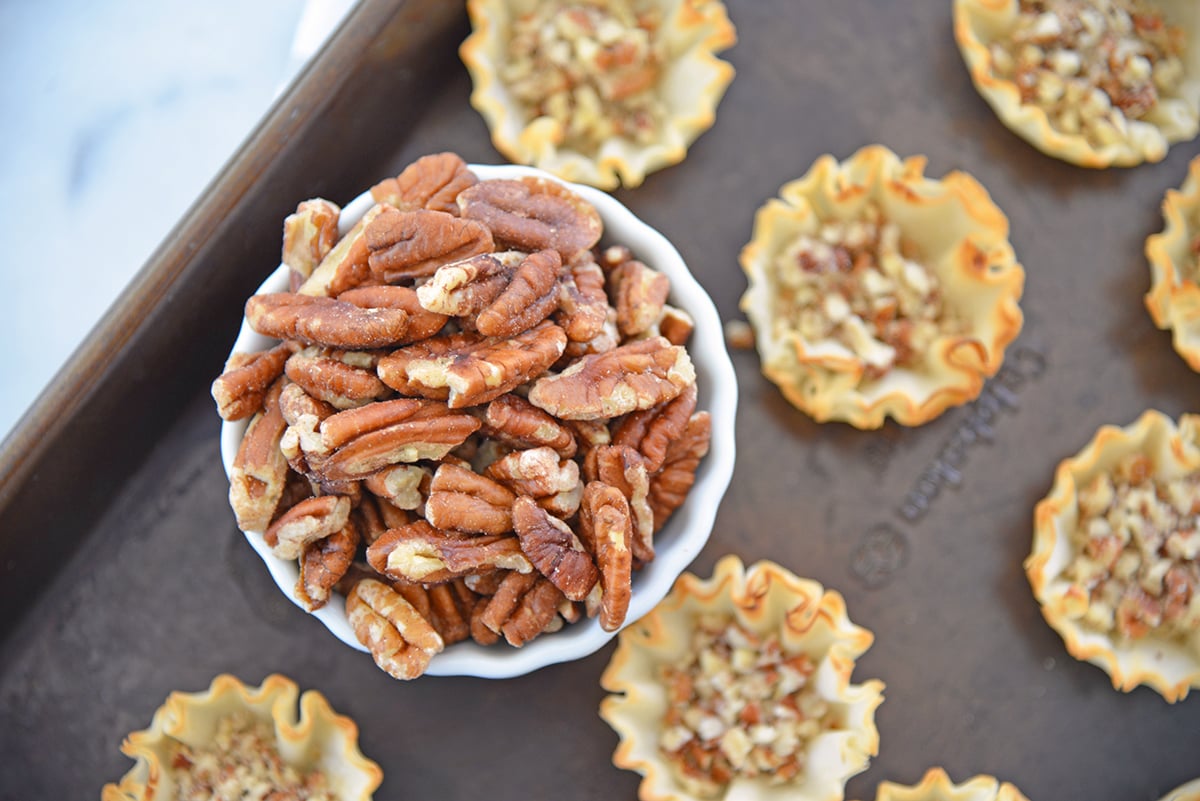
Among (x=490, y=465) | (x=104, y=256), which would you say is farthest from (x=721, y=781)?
(x=104, y=256)

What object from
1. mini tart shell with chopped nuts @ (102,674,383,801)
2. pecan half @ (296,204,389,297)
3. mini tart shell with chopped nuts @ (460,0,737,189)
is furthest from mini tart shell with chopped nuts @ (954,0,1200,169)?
mini tart shell with chopped nuts @ (102,674,383,801)

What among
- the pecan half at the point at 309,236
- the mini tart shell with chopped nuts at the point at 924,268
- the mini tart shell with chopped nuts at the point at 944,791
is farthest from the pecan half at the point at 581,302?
Result: the mini tart shell with chopped nuts at the point at 944,791

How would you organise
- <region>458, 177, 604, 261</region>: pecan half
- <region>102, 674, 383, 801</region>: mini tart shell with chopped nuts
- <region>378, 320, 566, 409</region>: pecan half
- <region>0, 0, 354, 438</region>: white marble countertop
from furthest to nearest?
<region>0, 0, 354, 438</region>: white marble countertop
<region>102, 674, 383, 801</region>: mini tart shell with chopped nuts
<region>458, 177, 604, 261</region>: pecan half
<region>378, 320, 566, 409</region>: pecan half

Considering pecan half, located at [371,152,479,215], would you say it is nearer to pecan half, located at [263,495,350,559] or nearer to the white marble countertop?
pecan half, located at [263,495,350,559]

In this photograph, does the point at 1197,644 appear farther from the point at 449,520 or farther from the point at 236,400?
the point at 236,400

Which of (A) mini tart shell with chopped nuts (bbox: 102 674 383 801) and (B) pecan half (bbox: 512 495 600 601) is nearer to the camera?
(B) pecan half (bbox: 512 495 600 601)

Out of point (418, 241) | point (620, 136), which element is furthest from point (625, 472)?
point (620, 136)
